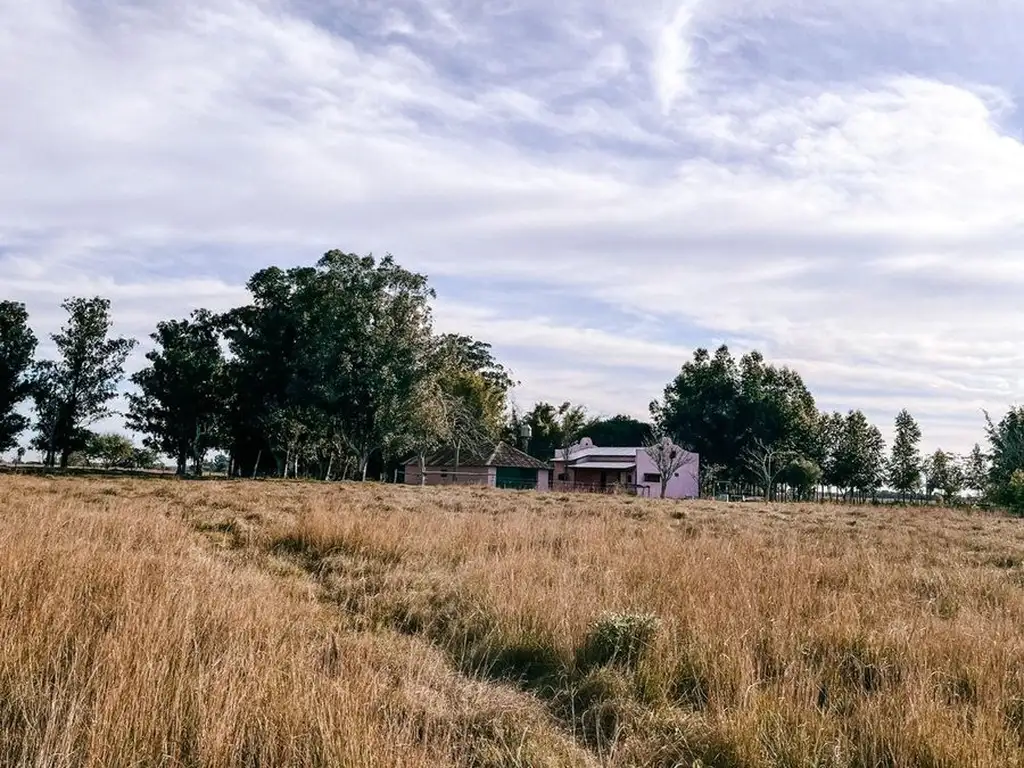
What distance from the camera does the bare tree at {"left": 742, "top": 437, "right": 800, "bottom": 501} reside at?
55.3 m

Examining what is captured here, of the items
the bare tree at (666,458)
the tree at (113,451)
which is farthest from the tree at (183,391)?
the bare tree at (666,458)

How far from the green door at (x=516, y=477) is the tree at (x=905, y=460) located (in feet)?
93.8

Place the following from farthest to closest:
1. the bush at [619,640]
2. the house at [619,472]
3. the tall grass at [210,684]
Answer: the house at [619,472]
the bush at [619,640]
the tall grass at [210,684]

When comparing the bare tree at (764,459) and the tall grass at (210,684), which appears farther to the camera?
the bare tree at (764,459)

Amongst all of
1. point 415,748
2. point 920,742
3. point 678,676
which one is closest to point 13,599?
point 415,748

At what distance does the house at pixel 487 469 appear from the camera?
184ft

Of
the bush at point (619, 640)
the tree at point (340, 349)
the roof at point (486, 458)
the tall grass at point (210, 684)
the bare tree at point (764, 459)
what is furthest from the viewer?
the roof at point (486, 458)

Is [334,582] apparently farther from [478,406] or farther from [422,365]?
[478,406]

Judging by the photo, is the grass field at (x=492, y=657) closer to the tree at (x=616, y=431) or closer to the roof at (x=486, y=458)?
the roof at (x=486, y=458)

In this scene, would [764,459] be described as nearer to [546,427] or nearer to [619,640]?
[546,427]

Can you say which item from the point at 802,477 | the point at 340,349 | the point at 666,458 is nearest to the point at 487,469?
the point at 666,458

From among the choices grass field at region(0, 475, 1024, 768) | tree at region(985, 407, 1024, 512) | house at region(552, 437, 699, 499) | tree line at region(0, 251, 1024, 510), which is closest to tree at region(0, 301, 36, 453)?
tree line at region(0, 251, 1024, 510)

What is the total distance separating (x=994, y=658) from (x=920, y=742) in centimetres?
165

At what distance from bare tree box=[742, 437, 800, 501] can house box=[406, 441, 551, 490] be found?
15161mm
